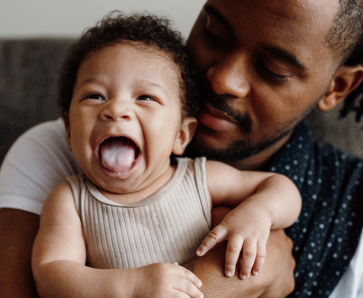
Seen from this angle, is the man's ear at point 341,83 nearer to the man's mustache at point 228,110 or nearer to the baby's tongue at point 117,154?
the man's mustache at point 228,110

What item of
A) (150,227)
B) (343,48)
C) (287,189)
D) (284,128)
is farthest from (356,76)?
(150,227)

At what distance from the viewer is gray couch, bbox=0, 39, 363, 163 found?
1.78m

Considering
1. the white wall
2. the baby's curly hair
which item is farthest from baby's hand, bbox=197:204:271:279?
the white wall

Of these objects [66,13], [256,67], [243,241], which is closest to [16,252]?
[243,241]

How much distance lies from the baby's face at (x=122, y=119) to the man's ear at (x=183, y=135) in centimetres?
10

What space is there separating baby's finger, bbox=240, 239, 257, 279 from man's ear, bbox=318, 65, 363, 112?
2.58 ft

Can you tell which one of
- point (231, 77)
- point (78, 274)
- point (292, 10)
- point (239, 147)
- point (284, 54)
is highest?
point (292, 10)

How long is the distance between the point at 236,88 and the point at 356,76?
0.61 metres

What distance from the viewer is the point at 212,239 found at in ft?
2.65

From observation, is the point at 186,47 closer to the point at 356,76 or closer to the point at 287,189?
the point at 287,189

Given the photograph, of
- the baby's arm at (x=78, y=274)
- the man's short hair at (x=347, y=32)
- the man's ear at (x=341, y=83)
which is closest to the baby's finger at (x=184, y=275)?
the baby's arm at (x=78, y=274)

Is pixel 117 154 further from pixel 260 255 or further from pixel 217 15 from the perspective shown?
pixel 217 15

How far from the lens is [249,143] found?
4.00 ft

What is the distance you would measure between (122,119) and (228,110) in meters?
0.43
